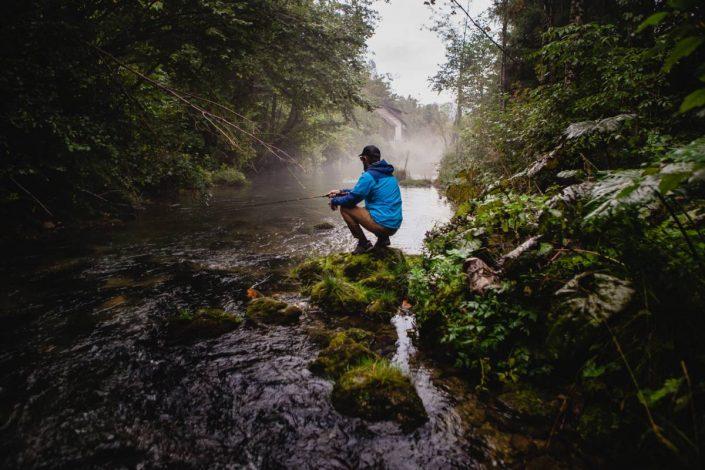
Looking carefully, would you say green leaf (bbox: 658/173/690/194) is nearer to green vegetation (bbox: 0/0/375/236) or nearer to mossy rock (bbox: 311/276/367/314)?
green vegetation (bbox: 0/0/375/236)

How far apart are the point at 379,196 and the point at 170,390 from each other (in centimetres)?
398

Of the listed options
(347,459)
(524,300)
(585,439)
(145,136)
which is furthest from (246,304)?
(145,136)

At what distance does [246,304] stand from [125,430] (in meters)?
2.34

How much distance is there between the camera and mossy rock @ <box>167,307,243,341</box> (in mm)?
3744

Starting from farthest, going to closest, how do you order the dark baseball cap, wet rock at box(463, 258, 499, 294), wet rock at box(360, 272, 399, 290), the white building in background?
1. the white building in background
2. the dark baseball cap
3. wet rock at box(360, 272, 399, 290)
4. wet rock at box(463, 258, 499, 294)

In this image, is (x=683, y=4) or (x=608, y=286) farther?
(x=608, y=286)

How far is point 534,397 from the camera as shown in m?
2.61

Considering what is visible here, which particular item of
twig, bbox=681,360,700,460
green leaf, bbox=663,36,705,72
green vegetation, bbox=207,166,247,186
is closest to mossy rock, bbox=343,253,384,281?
twig, bbox=681,360,700,460

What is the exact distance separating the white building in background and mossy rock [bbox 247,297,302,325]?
60.2 m

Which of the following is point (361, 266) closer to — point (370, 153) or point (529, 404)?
point (370, 153)

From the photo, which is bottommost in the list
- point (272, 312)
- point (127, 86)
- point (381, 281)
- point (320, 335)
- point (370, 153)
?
point (320, 335)

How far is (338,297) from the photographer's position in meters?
4.59

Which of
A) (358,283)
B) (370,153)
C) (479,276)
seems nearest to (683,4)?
(479,276)

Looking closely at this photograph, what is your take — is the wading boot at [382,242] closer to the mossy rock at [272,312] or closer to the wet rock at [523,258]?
the mossy rock at [272,312]
